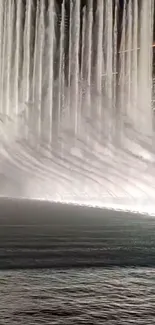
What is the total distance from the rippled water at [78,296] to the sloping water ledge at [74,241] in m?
0.57

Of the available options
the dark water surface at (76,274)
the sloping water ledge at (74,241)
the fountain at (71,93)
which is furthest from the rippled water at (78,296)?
the fountain at (71,93)

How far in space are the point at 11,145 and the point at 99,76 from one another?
5.21 metres

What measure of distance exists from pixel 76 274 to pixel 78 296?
1.08 meters

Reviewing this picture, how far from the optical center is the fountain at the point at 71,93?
76.8 feet

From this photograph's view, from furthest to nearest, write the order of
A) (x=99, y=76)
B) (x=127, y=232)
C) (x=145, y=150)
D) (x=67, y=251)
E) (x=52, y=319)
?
(x=99, y=76)
(x=145, y=150)
(x=127, y=232)
(x=67, y=251)
(x=52, y=319)

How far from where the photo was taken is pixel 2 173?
26.5 metres

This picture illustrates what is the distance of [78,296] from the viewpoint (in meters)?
5.59

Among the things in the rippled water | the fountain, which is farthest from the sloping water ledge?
the fountain

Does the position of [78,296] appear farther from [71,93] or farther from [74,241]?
[71,93]

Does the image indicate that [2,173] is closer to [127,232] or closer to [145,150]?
[145,150]

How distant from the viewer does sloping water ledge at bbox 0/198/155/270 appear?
24.7ft

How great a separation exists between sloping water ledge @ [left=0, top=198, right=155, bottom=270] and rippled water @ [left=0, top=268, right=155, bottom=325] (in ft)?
1.87

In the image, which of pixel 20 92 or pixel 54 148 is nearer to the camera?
pixel 54 148

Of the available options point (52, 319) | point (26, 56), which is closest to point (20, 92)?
point (26, 56)
